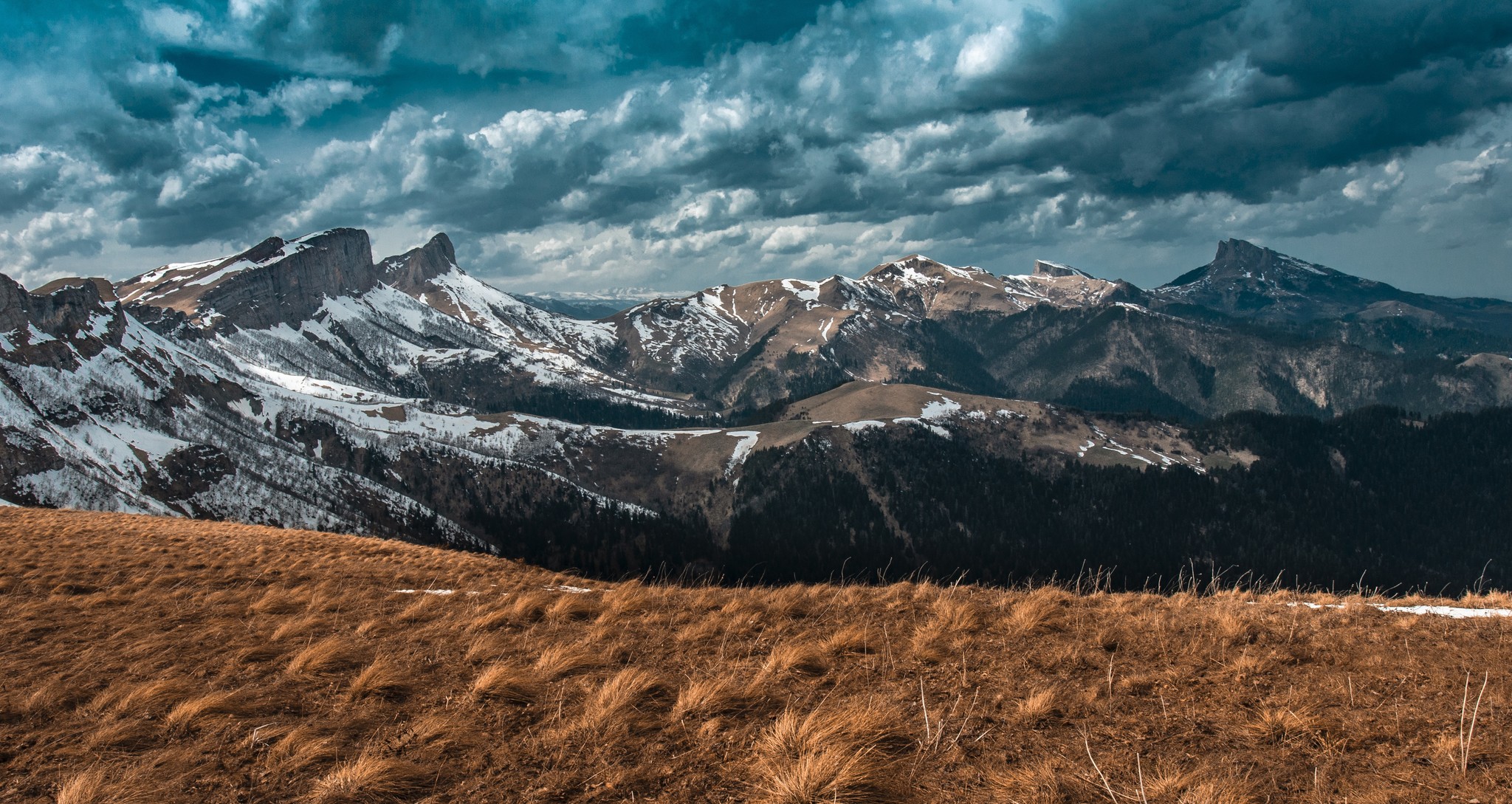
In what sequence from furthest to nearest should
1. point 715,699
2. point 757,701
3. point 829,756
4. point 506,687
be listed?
point 506,687 → point 757,701 → point 715,699 → point 829,756

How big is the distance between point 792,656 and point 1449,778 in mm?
7086

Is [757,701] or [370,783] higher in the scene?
[370,783]

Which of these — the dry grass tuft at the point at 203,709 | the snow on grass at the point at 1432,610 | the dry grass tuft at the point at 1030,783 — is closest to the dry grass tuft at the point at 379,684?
the dry grass tuft at the point at 203,709

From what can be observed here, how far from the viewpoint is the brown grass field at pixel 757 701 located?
6504 mm

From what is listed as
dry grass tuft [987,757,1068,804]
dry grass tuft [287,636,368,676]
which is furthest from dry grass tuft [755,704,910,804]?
dry grass tuft [287,636,368,676]

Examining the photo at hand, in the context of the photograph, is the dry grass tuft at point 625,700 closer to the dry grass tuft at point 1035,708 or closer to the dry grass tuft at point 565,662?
the dry grass tuft at point 565,662

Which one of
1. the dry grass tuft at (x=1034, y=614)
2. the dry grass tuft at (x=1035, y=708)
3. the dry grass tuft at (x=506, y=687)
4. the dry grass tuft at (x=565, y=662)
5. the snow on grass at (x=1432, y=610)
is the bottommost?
the snow on grass at (x=1432, y=610)

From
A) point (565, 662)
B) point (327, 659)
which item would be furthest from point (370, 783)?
point (327, 659)

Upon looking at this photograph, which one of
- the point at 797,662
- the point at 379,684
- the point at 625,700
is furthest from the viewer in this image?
the point at 797,662

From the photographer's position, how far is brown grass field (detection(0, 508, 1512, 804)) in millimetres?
6504

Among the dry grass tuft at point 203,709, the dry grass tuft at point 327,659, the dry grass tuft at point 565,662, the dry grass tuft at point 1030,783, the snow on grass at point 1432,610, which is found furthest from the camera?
the snow on grass at point 1432,610

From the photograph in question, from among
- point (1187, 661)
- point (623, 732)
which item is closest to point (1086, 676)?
point (1187, 661)

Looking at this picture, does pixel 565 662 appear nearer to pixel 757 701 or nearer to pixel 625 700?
pixel 625 700

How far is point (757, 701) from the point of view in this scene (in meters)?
8.58
